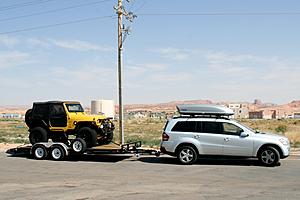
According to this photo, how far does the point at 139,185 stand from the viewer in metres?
11.0

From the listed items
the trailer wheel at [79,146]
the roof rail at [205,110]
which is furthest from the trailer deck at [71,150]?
the roof rail at [205,110]

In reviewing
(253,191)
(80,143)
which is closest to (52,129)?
(80,143)

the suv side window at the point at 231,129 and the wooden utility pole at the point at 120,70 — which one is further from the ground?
the wooden utility pole at the point at 120,70

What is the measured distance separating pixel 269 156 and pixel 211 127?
2.19 m

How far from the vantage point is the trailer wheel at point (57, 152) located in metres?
16.4

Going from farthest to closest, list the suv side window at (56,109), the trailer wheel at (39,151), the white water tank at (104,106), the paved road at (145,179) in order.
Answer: the white water tank at (104,106) < the suv side window at (56,109) < the trailer wheel at (39,151) < the paved road at (145,179)

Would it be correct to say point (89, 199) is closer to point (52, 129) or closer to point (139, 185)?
point (139, 185)

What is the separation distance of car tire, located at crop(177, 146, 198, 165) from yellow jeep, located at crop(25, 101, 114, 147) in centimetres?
362

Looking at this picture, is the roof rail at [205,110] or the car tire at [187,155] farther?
the roof rail at [205,110]

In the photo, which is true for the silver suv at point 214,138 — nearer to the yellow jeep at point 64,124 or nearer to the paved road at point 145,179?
the paved road at point 145,179

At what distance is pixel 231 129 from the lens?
15.1m

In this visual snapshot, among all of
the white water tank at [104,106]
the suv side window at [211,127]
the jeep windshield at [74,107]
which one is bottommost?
the suv side window at [211,127]

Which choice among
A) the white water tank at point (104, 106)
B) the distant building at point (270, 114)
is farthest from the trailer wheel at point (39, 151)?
the distant building at point (270, 114)

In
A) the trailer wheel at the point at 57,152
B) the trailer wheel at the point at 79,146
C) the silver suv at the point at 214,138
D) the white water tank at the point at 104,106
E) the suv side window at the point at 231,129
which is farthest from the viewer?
the white water tank at the point at 104,106
